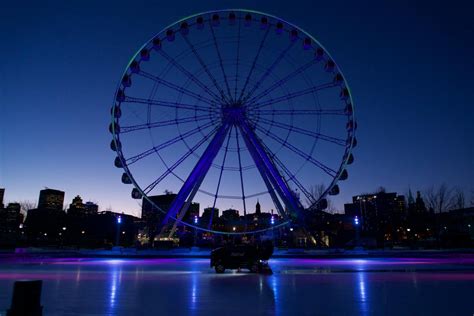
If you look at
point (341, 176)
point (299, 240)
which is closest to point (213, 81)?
point (341, 176)

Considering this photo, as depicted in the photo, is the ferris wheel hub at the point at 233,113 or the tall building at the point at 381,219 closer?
the ferris wheel hub at the point at 233,113

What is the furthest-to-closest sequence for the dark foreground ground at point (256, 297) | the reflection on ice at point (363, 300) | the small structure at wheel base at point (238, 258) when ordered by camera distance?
the small structure at wheel base at point (238, 258)
the dark foreground ground at point (256, 297)
the reflection on ice at point (363, 300)

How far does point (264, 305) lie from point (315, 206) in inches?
1047

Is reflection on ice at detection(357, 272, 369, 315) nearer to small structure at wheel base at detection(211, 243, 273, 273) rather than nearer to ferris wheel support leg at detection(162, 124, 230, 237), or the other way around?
small structure at wheel base at detection(211, 243, 273, 273)

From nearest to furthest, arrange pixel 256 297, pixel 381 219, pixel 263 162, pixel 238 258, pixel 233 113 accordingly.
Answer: pixel 256 297, pixel 238 258, pixel 233 113, pixel 263 162, pixel 381 219

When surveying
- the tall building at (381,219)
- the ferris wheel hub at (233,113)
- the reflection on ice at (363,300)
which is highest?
the ferris wheel hub at (233,113)

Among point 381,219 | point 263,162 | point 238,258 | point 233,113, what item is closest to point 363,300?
point 238,258

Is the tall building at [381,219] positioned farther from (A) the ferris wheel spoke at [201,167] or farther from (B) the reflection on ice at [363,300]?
(B) the reflection on ice at [363,300]

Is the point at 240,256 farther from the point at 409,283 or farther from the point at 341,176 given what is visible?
the point at 341,176

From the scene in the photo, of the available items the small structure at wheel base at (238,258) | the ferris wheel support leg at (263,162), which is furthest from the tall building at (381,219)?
the small structure at wheel base at (238,258)

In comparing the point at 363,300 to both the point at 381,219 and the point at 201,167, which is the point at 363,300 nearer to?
the point at 201,167

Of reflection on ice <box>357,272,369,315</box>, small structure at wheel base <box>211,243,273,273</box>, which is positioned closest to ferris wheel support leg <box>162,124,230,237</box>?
small structure at wheel base <box>211,243,273,273</box>

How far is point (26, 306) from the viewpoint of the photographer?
6.02m

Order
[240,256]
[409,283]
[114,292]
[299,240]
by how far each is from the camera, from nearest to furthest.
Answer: [114,292] → [409,283] → [240,256] → [299,240]
